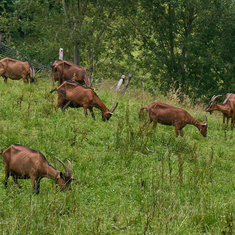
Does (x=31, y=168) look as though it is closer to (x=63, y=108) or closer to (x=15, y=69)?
(x=63, y=108)

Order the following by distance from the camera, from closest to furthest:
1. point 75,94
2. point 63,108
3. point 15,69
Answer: point 75,94
point 63,108
point 15,69

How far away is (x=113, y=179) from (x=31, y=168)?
5.84 feet

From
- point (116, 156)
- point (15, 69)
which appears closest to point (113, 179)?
point (116, 156)

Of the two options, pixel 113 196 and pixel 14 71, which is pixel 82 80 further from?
pixel 113 196

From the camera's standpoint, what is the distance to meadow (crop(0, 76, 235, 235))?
4801mm

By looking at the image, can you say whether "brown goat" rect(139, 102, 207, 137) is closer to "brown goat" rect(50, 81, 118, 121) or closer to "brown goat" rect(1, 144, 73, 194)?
"brown goat" rect(50, 81, 118, 121)

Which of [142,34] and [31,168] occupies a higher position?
[142,34]

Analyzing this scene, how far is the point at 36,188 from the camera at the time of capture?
5.36m

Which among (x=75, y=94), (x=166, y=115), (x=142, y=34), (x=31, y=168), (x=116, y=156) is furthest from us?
(x=142, y=34)

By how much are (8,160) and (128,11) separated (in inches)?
628

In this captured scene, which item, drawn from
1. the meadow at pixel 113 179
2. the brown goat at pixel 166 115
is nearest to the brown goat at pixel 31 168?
the meadow at pixel 113 179

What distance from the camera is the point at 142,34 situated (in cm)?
2017

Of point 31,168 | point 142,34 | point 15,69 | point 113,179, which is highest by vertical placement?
point 142,34

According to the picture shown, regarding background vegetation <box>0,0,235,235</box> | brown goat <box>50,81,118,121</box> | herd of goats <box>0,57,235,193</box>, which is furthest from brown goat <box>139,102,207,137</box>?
brown goat <box>50,81,118,121</box>
